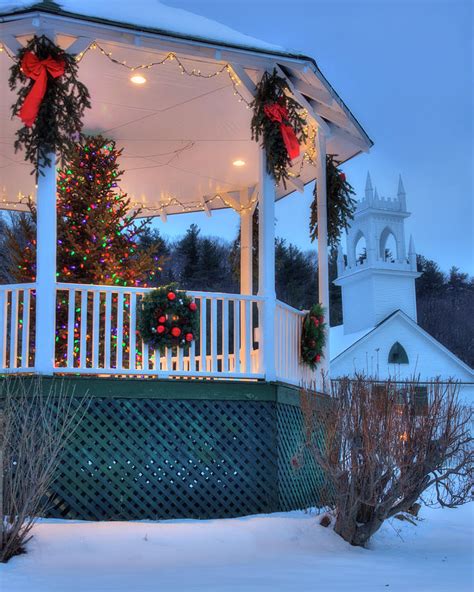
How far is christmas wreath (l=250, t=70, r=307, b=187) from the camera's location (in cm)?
852

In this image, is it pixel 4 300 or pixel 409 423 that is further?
pixel 4 300

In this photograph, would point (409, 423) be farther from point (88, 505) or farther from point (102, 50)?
point (102, 50)

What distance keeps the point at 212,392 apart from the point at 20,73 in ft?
12.1

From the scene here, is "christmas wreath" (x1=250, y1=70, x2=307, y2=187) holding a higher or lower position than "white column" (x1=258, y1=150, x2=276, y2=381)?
higher

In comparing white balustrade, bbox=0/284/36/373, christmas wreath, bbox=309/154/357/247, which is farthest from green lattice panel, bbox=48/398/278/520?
christmas wreath, bbox=309/154/357/247

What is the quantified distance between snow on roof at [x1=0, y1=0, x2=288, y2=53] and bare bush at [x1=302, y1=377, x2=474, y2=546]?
3722 millimetres

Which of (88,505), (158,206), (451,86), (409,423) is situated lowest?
(88,505)

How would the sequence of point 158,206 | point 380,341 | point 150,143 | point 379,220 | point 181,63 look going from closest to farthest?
point 181,63 → point 150,143 → point 158,206 → point 380,341 → point 379,220

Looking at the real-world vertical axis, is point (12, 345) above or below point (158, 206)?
below

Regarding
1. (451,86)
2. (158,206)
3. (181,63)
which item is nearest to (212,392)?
(181,63)

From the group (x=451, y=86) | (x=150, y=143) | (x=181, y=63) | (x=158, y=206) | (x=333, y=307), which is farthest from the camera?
(x=451, y=86)

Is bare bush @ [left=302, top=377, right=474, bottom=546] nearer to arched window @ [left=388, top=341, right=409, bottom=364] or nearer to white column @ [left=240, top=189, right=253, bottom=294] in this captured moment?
white column @ [left=240, top=189, right=253, bottom=294]

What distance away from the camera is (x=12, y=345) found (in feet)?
25.2

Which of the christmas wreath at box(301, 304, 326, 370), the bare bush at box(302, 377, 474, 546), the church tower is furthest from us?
the church tower
